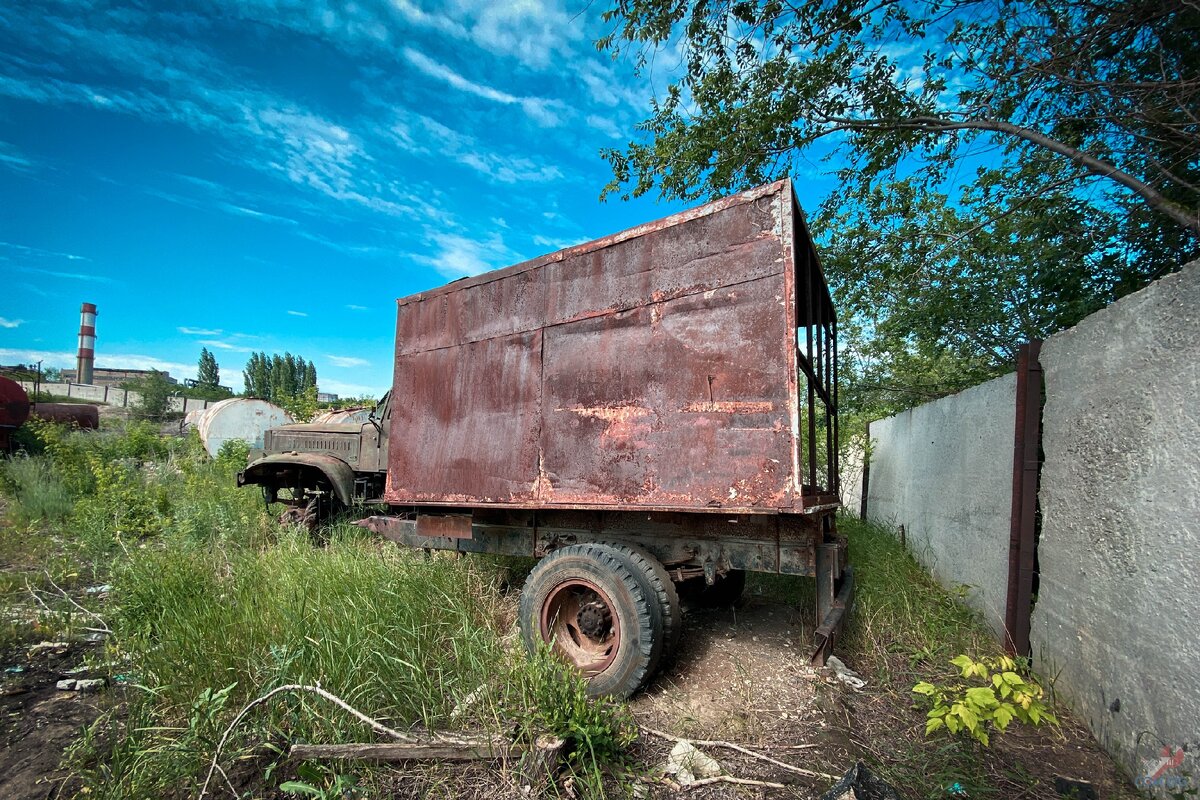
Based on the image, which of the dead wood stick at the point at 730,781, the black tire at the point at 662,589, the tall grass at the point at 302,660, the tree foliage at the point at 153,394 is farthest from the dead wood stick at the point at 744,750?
the tree foliage at the point at 153,394

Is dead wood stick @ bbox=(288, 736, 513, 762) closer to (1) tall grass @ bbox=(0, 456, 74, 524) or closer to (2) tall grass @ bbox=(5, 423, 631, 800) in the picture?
(2) tall grass @ bbox=(5, 423, 631, 800)

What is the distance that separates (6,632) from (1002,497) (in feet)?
23.1

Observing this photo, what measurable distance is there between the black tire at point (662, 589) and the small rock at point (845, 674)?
96cm

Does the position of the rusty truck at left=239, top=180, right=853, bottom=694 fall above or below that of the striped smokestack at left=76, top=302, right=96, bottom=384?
below

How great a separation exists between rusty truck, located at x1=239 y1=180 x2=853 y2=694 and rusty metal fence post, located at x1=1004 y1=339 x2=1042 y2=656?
0.92 metres

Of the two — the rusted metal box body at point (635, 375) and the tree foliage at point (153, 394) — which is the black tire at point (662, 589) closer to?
the rusted metal box body at point (635, 375)

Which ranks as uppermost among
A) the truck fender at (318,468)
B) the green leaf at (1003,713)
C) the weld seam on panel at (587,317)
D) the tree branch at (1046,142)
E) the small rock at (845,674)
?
the tree branch at (1046,142)

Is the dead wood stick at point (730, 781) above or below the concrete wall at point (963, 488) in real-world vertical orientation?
below

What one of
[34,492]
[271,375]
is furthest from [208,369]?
[34,492]

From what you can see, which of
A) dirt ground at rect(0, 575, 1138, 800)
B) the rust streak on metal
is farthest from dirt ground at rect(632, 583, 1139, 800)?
the rust streak on metal

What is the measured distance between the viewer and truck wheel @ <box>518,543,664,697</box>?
2.96 metres

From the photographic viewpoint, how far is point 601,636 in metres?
3.27

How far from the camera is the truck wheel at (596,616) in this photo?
296 centimetres

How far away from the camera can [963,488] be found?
4355mm
